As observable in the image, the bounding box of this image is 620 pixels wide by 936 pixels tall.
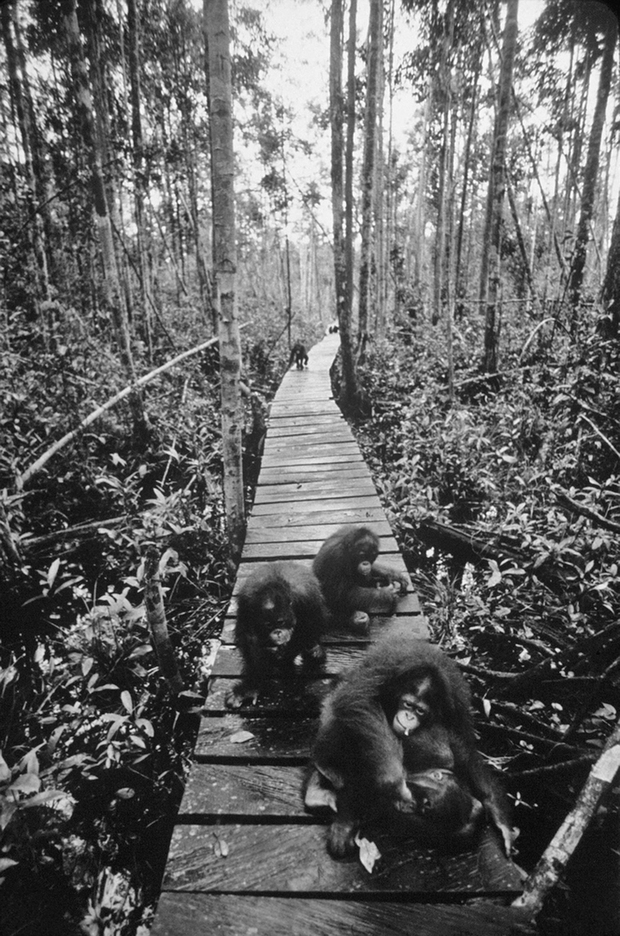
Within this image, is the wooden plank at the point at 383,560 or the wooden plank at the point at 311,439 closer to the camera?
the wooden plank at the point at 383,560

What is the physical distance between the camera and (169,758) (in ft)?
11.4

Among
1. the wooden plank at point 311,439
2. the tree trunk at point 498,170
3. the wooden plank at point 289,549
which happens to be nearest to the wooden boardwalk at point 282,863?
the wooden plank at point 289,549

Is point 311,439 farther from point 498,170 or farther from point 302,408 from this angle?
point 498,170

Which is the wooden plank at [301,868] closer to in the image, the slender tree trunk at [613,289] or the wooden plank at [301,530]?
the wooden plank at [301,530]

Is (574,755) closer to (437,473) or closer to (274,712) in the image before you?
(274,712)

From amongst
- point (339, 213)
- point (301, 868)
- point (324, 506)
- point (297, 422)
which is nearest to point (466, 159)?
point (339, 213)

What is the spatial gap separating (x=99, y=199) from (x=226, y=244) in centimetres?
366

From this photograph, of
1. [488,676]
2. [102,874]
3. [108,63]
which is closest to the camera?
[102,874]

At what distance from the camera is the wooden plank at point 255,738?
7.63ft

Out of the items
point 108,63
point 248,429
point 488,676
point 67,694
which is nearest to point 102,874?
point 67,694

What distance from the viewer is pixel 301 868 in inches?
72.5

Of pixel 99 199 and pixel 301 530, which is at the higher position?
pixel 99 199

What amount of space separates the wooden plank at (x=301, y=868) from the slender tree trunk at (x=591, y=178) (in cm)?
775

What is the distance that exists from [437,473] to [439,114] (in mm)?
18485
